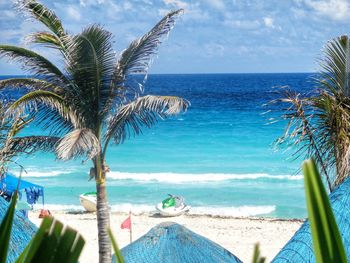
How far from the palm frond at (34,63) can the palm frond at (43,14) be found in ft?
1.50

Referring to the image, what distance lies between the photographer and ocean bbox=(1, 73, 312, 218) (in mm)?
23047

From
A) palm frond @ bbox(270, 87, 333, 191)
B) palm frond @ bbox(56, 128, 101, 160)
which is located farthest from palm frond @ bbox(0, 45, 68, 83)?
palm frond @ bbox(270, 87, 333, 191)

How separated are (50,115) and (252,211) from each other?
14.1 m

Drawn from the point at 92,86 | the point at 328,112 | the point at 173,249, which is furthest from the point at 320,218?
the point at 92,86

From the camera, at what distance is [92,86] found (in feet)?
28.8

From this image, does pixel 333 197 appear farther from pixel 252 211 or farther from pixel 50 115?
pixel 252 211

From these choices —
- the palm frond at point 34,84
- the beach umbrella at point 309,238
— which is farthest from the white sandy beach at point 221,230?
the beach umbrella at point 309,238

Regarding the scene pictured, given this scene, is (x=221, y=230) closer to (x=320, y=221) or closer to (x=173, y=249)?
(x=173, y=249)

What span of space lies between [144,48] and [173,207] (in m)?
11.4

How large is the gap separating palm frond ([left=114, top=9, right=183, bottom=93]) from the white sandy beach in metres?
5.79

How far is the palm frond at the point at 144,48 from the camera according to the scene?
9.02 m

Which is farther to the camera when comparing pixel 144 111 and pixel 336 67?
pixel 144 111

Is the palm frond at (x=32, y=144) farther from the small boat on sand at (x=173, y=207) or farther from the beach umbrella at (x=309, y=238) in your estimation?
the small boat on sand at (x=173, y=207)

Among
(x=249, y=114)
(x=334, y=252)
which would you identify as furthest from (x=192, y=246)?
(x=249, y=114)
